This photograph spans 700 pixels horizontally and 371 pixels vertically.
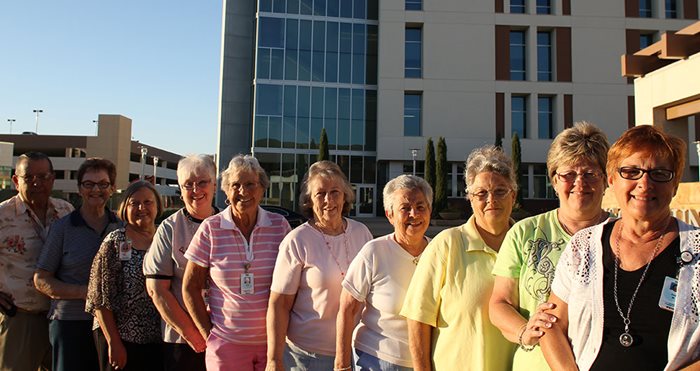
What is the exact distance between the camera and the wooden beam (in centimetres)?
1273

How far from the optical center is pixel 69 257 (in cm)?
360

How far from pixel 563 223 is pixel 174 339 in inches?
98.1

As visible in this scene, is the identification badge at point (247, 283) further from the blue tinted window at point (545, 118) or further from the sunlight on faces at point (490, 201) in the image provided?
the blue tinted window at point (545, 118)

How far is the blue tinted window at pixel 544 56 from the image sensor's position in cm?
3183

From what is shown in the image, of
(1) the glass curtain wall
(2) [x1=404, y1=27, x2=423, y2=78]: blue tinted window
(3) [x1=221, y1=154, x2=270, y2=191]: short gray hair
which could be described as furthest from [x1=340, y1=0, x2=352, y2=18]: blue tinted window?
(3) [x1=221, y1=154, x2=270, y2=191]: short gray hair

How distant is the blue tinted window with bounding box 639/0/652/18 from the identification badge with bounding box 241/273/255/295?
37.0 metres

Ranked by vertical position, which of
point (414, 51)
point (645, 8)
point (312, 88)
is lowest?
point (312, 88)

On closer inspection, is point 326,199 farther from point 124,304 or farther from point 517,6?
point 517,6

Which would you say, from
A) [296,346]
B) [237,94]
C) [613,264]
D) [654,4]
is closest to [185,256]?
[296,346]

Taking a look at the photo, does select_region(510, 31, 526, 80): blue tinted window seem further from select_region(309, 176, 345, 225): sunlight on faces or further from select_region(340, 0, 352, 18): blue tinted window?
select_region(309, 176, 345, 225): sunlight on faces

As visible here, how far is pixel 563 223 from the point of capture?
232 centimetres

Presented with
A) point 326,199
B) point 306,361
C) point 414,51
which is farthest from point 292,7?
point 306,361

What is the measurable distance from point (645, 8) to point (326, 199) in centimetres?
3704

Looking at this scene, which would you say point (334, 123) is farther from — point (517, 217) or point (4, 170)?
point (4, 170)
